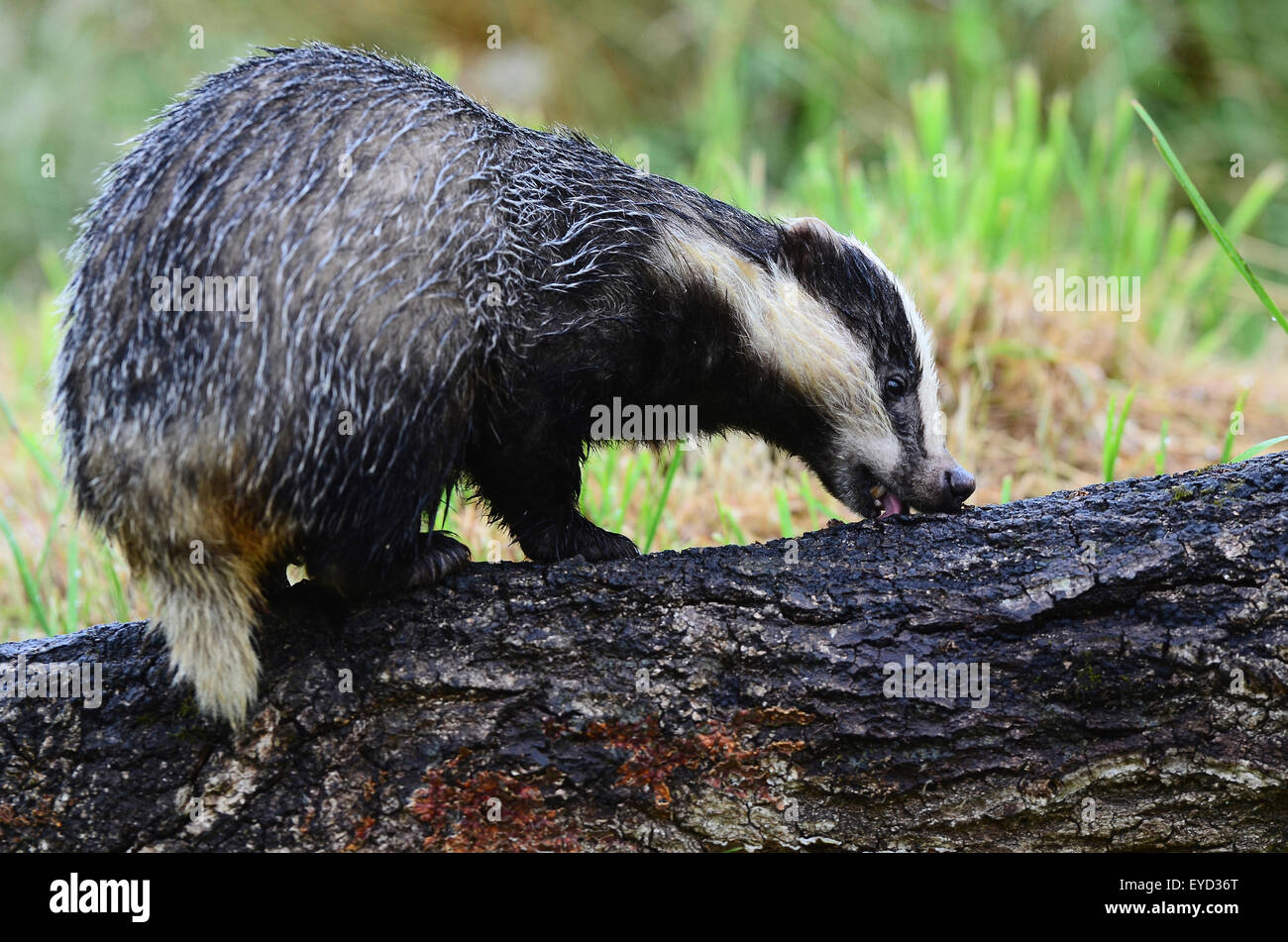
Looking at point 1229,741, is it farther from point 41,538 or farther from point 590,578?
point 41,538

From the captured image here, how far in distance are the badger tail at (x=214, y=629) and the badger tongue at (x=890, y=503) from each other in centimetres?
Answer: 213

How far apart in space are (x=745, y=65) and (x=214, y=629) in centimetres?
983

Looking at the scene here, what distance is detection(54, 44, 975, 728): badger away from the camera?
3418 millimetres

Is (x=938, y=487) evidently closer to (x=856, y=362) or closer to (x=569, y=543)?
(x=856, y=362)

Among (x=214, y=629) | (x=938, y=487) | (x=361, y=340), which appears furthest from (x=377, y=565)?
(x=938, y=487)

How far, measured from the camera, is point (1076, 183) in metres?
8.48

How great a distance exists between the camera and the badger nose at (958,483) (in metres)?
4.09

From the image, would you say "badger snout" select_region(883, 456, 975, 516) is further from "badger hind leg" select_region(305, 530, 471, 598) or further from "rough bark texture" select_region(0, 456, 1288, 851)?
"badger hind leg" select_region(305, 530, 471, 598)

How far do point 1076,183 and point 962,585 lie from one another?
236 inches

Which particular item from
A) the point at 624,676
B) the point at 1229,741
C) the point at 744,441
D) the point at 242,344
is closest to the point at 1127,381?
the point at 744,441

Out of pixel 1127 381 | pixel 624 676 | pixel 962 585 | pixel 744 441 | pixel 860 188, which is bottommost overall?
pixel 624 676

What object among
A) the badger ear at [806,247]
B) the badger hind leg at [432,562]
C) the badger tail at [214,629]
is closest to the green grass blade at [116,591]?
the badger tail at [214,629]

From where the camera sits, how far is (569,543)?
13.0 feet

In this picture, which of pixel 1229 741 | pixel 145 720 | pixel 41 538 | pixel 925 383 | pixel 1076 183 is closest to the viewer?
pixel 1229 741
